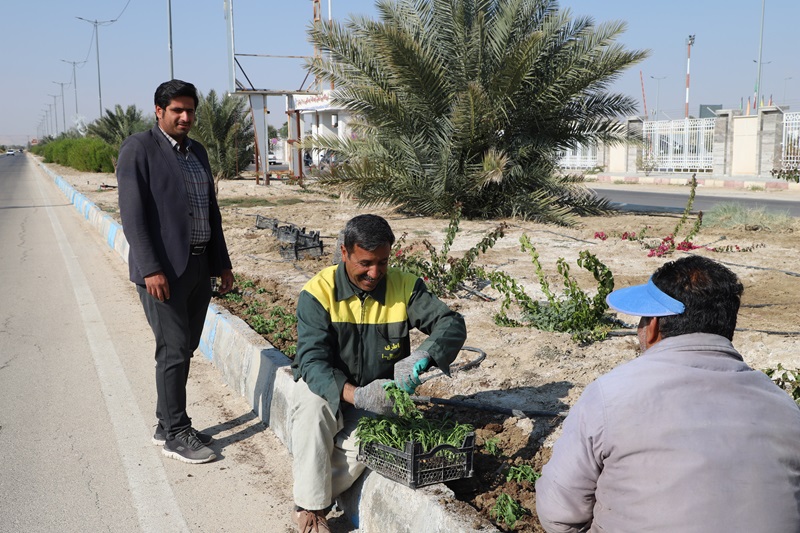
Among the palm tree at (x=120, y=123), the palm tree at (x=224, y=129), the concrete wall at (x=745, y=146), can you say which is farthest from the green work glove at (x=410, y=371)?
the palm tree at (x=120, y=123)

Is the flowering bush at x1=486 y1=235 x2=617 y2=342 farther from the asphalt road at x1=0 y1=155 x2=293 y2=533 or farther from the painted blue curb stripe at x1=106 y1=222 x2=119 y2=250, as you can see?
the painted blue curb stripe at x1=106 y1=222 x2=119 y2=250

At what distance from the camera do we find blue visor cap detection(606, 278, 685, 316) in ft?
6.91

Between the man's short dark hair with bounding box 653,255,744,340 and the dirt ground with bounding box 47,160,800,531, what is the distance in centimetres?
121

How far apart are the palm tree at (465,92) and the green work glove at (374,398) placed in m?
11.1

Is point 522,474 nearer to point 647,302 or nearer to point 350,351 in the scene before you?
point 350,351

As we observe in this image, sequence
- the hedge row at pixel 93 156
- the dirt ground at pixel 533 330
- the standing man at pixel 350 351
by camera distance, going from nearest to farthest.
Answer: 1. the standing man at pixel 350 351
2. the dirt ground at pixel 533 330
3. the hedge row at pixel 93 156

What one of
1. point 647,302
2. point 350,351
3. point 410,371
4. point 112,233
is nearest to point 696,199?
point 112,233

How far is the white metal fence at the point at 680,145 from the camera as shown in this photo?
34.0 meters

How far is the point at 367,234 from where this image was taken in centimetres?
337

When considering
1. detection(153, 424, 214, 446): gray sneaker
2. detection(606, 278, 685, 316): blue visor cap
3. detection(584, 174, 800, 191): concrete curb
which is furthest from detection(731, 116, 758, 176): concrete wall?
detection(606, 278, 685, 316): blue visor cap

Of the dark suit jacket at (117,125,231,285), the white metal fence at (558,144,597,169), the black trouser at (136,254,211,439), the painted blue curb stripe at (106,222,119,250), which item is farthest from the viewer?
the white metal fence at (558,144,597,169)

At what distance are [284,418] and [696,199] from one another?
20617 millimetres

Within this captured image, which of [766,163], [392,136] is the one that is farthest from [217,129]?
[766,163]

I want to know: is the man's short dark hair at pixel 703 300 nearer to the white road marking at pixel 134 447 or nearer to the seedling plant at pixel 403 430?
the seedling plant at pixel 403 430
